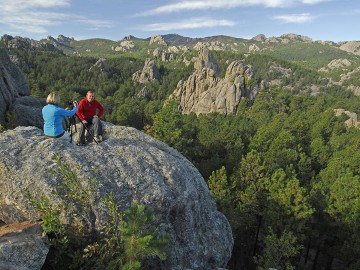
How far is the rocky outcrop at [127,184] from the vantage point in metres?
8.89

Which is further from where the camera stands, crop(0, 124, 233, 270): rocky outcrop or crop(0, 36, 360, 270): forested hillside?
crop(0, 36, 360, 270): forested hillside

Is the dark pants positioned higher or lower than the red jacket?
lower

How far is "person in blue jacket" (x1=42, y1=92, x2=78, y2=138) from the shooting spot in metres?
10.4

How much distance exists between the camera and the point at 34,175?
9062 mm

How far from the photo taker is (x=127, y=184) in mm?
9422

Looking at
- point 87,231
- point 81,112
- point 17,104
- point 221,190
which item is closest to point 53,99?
point 81,112

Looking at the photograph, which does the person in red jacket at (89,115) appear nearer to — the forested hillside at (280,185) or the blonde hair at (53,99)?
the blonde hair at (53,99)

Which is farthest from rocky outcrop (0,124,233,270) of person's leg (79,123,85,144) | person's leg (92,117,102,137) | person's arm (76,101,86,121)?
person's arm (76,101,86,121)

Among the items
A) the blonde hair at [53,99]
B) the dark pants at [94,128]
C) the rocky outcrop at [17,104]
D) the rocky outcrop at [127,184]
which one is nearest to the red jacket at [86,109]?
the dark pants at [94,128]

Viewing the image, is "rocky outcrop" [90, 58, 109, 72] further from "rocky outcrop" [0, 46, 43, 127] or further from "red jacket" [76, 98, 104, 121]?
"red jacket" [76, 98, 104, 121]

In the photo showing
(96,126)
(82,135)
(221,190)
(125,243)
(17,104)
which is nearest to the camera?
(125,243)

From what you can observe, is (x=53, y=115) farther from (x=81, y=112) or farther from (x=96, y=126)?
(x=96, y=126)

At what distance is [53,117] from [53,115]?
0.23 ft

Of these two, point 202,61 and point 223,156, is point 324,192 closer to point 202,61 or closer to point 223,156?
point 223,156
